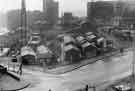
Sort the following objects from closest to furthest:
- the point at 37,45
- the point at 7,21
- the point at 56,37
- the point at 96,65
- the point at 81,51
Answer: the point at 96,65
the point at 81,51
the point at 56,37
the point at 37,45
the point at 7,21

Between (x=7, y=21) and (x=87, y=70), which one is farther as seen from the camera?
(x=7, y=21)

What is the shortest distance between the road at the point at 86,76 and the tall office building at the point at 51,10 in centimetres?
221

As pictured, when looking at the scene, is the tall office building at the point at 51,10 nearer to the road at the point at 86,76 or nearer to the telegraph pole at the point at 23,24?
the telegraph pole at the point at 23,24

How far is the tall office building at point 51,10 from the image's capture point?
7207 mm

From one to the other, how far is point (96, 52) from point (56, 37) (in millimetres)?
1768

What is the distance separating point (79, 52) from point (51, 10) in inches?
84.9

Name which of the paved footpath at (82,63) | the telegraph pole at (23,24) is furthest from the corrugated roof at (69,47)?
the telegraph pole at (23,24)

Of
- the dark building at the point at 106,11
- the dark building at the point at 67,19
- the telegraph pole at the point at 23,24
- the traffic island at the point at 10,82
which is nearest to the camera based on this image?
the traffic island at the point at 10,82

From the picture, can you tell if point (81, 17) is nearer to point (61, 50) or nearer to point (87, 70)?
point (61, 50)

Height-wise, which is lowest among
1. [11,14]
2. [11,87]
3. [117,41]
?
[11,87]

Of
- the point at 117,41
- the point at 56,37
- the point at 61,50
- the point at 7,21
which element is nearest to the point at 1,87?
the point at 61,50

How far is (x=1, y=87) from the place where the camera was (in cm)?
490

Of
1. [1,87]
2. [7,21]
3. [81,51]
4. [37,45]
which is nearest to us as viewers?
[1,87]

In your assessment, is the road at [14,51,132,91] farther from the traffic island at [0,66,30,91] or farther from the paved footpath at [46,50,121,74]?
the traffic island at [0,66,30,91]
